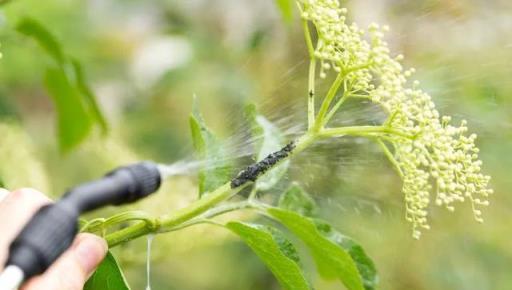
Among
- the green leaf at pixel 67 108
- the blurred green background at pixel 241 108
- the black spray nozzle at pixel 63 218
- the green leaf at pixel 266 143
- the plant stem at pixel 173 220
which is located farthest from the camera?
the green leaf at pixel 67 108

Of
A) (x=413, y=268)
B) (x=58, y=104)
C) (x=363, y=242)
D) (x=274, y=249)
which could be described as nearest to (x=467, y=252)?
(x=413, y=268)

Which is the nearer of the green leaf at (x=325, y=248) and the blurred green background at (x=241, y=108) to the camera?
the green leaf at (x=325, y=248)

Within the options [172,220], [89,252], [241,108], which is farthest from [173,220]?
[241,108]

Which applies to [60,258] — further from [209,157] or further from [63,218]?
[209,157]

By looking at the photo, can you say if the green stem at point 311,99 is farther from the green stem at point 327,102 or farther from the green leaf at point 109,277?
the green leaf at point 109,277

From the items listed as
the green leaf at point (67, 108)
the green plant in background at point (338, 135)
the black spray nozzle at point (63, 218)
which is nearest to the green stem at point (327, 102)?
the green plant in background at point (338, 135)

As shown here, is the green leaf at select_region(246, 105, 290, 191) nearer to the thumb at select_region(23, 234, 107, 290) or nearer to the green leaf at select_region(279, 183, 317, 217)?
the green leaf at select_region(279, 183, 317, 217)

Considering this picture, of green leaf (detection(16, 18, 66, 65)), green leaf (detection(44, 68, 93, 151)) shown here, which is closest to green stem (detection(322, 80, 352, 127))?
green leaf (detection(16, 18, 66, 65))

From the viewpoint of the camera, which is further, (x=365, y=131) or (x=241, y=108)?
(x=241, y=108)
